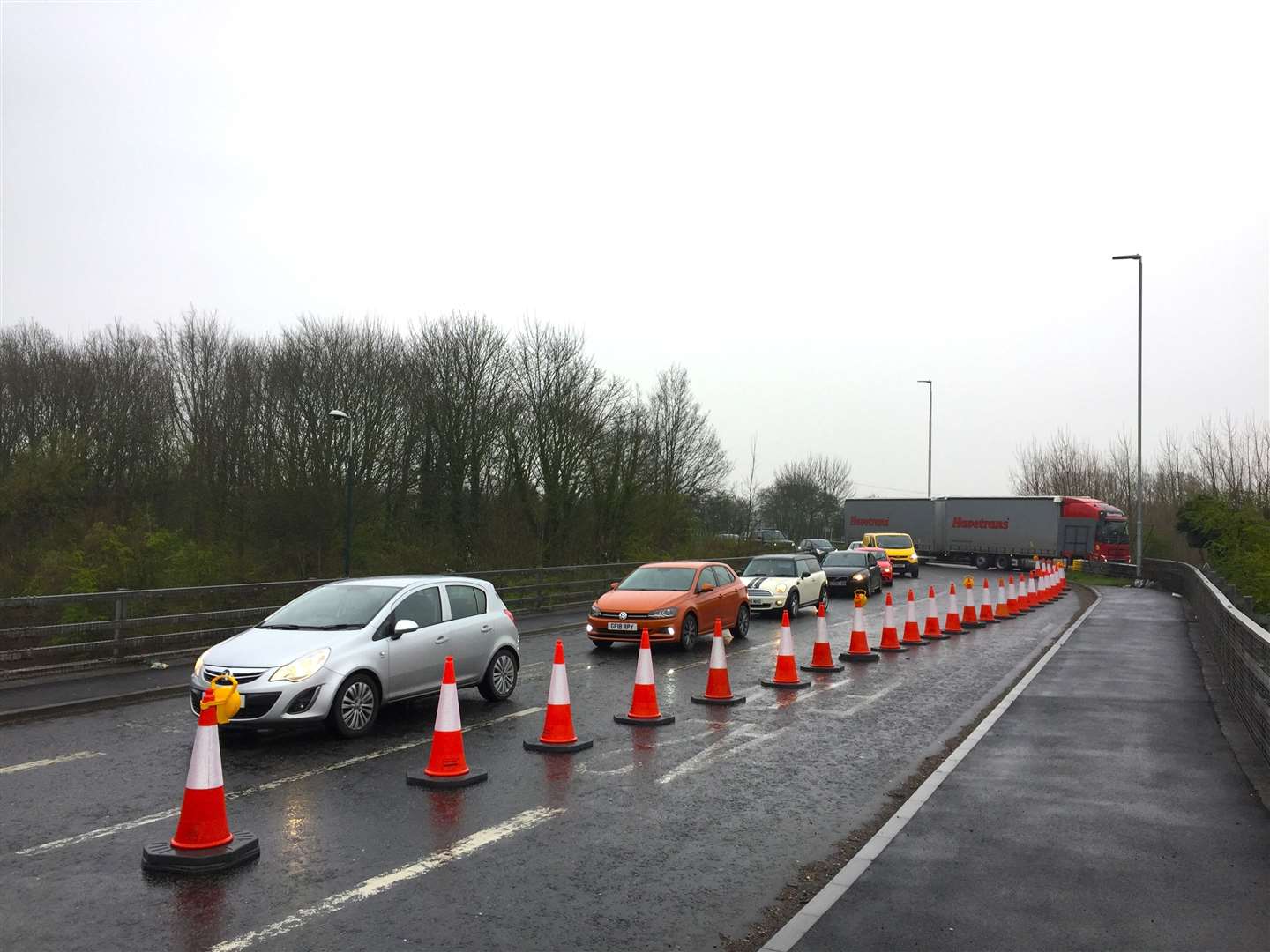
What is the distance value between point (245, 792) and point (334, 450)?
35537mm

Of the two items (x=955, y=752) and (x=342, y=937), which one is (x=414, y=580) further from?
(x=342, y=937)

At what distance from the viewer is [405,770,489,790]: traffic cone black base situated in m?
8.20

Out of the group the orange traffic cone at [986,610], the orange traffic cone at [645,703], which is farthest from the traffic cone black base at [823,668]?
the orange traffic cone at [986,610]

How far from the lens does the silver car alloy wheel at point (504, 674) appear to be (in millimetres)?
12562

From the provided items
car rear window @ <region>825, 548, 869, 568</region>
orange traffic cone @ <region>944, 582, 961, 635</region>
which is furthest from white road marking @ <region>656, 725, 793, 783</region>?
car rear window @ <region>825, 548, 869, 568</region>

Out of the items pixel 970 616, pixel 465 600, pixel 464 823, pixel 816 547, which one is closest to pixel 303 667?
pixel 465 600

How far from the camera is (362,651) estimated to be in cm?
1042

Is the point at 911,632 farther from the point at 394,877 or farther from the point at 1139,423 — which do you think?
the point at 1139,423

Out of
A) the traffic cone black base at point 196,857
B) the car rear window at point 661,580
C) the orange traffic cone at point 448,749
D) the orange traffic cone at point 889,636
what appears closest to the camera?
the traffic cone black base at point 196,857

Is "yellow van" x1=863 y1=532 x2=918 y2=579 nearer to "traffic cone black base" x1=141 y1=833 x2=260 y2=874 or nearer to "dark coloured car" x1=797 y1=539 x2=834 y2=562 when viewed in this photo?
"dark coloured car" x1=797 y1=539 x2=834 y2=562

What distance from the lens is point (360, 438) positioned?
143 feet

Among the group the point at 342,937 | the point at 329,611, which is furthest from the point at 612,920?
the point at 329,611

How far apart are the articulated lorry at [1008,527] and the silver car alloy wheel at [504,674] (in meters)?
48.2

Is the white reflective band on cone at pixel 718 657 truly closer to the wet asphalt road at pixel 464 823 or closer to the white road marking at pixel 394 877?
the wet asphalt road at pixel 464 823
